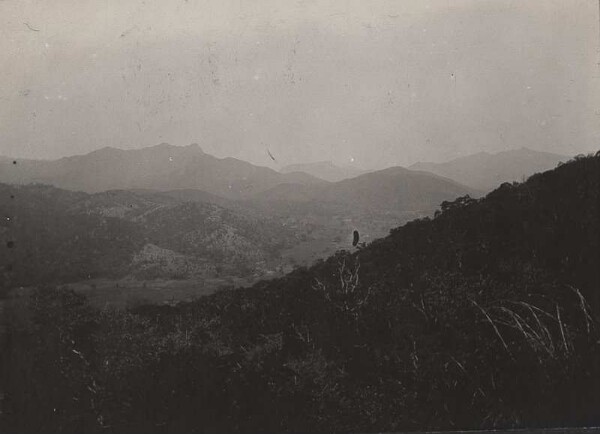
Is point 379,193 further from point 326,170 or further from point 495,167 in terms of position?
point 495,167

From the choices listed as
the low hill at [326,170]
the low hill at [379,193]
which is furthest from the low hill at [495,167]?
the low hill at [326,170]

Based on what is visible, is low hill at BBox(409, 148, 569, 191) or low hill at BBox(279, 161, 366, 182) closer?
low hill at BBox(409, 148, 569, 191)

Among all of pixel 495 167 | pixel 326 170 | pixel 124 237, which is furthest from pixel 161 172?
pixel 495 167

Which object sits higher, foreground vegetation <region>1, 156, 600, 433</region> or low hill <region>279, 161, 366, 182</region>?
low hill <region>279, 161, 366, 182</region>

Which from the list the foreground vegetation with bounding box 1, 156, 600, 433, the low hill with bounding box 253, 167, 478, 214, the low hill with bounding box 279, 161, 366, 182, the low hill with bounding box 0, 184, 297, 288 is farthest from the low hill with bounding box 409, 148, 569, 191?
the low hill with bounding box 0, 184, 297, 288

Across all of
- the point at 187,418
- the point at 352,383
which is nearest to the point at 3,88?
the point at 187,418

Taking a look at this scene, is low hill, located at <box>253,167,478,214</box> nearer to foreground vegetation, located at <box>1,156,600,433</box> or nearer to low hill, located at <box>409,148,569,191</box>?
low hill, located at <box>409,148,569,191</box>
